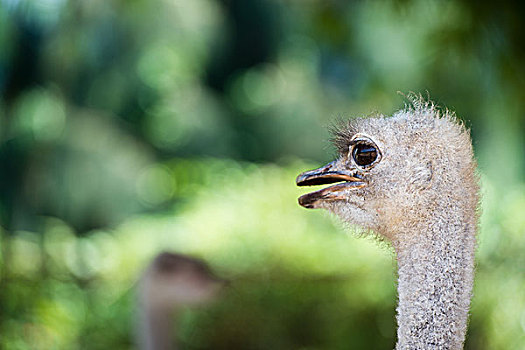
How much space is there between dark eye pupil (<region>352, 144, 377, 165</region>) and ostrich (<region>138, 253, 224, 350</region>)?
2468 mm

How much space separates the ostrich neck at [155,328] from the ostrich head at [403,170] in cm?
254

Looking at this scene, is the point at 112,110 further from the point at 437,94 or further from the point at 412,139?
the point at 412,139

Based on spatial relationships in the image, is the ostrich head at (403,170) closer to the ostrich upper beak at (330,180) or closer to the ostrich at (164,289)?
the ostrich upper beak at (330,180)

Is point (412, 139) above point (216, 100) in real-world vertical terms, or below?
below

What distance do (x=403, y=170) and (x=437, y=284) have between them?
0.25m

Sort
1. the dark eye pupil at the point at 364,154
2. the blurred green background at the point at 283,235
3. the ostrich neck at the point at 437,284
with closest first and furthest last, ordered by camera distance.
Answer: the ostrich neck at the point at 437,284 → the dark eye pupil at the point at 364,154 → the blurred green background at the point at 283,235

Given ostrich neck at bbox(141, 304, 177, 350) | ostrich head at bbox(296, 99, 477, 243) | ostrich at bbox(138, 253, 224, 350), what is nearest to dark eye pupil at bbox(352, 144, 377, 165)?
ostrich head at bbox(296, 99, 477, 243)

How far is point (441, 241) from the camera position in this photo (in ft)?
5.10

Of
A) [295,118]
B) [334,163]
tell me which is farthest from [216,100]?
[334,163]

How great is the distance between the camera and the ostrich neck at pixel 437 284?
4.99 ft

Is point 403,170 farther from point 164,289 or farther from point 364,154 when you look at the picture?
point 164,289

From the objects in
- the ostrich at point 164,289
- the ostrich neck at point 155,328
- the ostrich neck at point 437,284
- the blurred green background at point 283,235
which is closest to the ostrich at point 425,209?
the ostrich neck at point 437,284

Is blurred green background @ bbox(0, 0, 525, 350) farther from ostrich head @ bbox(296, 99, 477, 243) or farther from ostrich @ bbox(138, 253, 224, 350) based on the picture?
ostrich @ bbox(138, 253, 224, 350)

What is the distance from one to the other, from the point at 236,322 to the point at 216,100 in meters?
10.0
